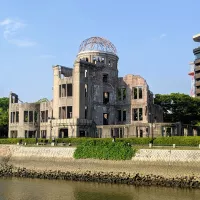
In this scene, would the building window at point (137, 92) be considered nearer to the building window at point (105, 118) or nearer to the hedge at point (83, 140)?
the building window at point (105, 118)

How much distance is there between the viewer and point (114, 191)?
35.1m

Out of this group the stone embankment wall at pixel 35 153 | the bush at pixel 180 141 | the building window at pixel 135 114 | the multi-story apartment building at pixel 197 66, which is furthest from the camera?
the multi-story apartment building at pixel 197 66

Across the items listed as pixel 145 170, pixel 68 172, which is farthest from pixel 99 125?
pixel 145 170

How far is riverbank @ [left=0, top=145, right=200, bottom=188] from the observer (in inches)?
1491

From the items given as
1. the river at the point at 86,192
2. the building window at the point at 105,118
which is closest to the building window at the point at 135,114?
the building window at the point at 105,118

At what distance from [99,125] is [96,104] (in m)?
3.88

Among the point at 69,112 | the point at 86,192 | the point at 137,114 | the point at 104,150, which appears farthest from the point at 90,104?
the point at 86,192

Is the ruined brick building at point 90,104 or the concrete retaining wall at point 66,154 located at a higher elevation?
the ruined brick building at point 90,104

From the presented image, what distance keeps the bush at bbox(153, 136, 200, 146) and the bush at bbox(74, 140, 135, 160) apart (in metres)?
4.79

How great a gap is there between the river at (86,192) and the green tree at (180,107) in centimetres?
4541

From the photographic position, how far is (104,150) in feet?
146

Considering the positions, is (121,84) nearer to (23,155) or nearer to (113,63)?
(113,63)

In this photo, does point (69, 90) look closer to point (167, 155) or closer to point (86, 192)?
point (167, 155)

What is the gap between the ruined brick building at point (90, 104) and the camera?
209ft
